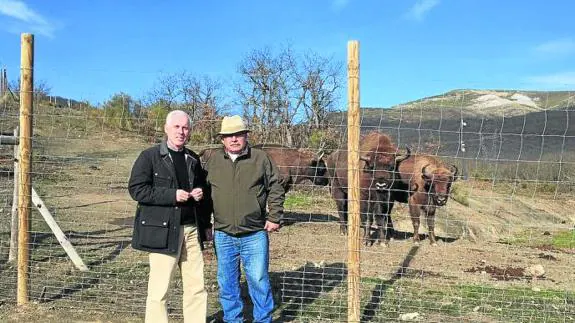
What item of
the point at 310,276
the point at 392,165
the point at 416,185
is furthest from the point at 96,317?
the point at 416,185

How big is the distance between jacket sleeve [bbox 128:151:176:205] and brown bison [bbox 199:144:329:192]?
9.64 ft

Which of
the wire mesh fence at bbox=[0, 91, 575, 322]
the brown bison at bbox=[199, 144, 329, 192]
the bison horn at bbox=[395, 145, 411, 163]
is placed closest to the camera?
the wire mesh fence at bbox=[0, 91, 575, 322]

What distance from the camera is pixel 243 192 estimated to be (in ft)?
16.0

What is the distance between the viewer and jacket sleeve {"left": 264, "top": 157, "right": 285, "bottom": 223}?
4914mm

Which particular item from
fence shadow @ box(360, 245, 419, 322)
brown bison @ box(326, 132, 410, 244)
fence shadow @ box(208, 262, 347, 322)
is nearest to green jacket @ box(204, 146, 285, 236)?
fence shadow @ box(208, 262, 347, 322)

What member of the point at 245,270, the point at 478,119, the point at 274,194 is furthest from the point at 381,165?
the point at 245,270

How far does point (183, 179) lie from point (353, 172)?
150 centimetres

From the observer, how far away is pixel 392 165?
34.8 feet

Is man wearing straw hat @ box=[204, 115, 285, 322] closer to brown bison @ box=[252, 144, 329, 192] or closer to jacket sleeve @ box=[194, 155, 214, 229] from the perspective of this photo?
jacket sleeve @ box=[194, 155, 214, 229]

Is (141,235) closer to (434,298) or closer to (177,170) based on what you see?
(177,170)

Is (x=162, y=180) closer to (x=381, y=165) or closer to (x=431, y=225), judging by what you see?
(x=381, y=165)

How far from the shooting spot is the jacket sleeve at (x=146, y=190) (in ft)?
14.7

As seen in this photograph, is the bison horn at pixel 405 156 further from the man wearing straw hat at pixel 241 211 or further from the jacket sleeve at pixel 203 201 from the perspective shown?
the jacket sleeve at pixel 203 201

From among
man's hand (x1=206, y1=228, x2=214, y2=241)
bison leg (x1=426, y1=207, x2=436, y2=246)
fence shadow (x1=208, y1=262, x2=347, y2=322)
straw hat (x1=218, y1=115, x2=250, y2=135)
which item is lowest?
fence shadow (x1=208, y1=262, x2=347, y2=322)
